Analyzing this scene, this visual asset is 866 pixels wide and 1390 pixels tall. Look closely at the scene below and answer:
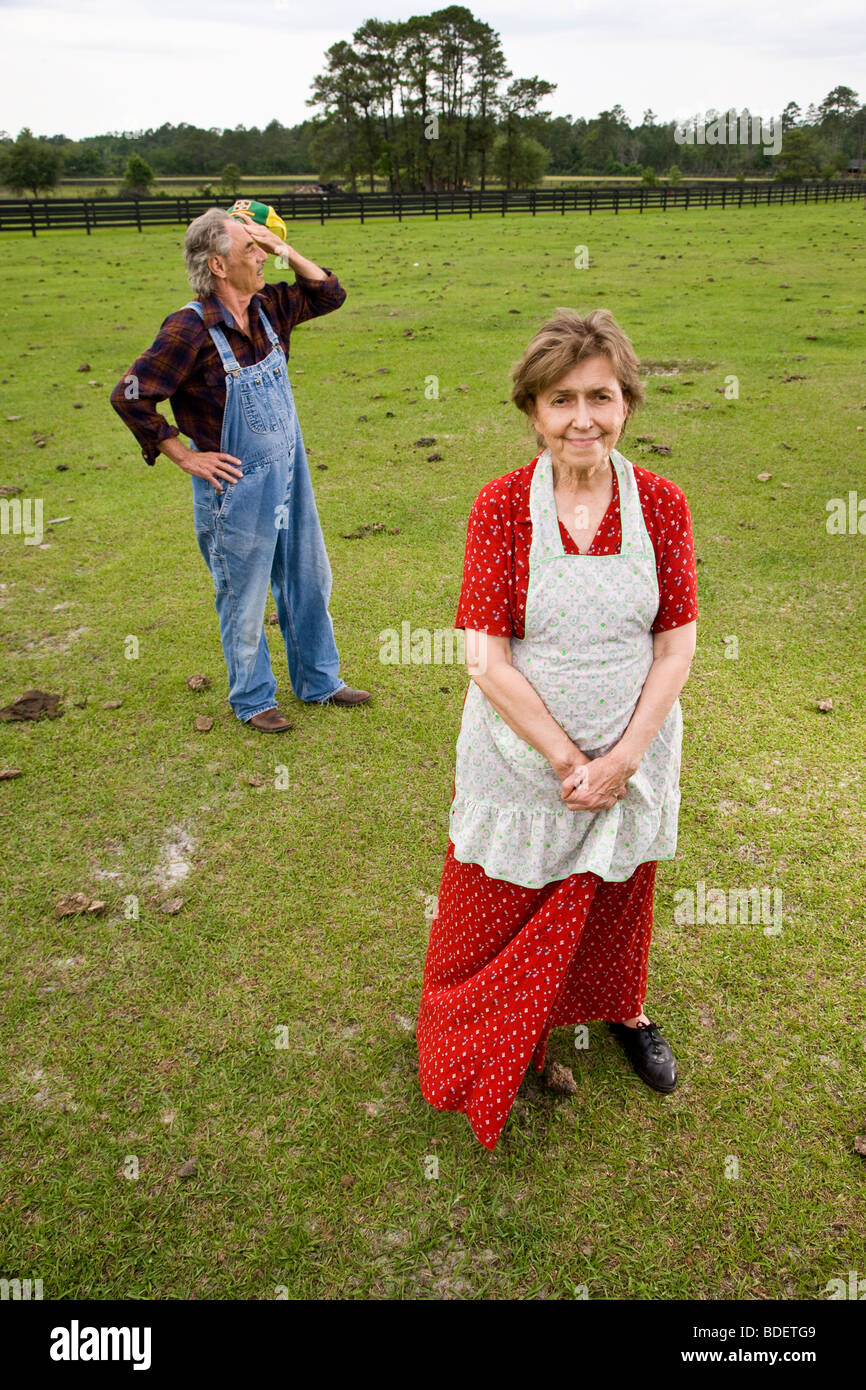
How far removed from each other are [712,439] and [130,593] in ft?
19.6

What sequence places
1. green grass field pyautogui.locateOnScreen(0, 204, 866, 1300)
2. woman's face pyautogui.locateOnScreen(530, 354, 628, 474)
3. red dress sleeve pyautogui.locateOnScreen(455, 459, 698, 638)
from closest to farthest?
woman's face pyautogui.locateOnScreen(530, 354, 628, 474) → red dress sleeve pyautogui.locateOnScreen(455, 459, 698, 638) → green grass field pyautogui.locateOnScreen(0, 204, 866, 1300)

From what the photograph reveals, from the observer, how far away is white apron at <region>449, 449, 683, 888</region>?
231 cm

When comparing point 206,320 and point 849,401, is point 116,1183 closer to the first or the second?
point 206,320

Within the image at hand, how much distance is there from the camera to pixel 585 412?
225 centimetres

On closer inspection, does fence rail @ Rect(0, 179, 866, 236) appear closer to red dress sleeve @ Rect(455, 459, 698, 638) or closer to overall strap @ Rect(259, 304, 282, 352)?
overall strap @ Rect(259, 304, 282, 352)

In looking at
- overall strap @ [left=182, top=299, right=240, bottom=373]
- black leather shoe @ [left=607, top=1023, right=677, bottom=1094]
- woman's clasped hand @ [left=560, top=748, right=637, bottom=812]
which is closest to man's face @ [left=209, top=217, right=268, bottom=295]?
overall strap @ [left=182, top=299, right=240, bottom=373]

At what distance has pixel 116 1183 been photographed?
2715 mm

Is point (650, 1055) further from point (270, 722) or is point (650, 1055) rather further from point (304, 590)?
point (304, 590)

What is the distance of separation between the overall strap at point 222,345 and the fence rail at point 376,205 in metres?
30.6

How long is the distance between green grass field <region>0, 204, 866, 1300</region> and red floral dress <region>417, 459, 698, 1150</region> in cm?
26

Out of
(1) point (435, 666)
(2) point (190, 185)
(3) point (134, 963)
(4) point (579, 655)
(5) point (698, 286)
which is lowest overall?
(3) point (134, 963)

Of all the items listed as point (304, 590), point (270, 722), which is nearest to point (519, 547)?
point (304, 590)
